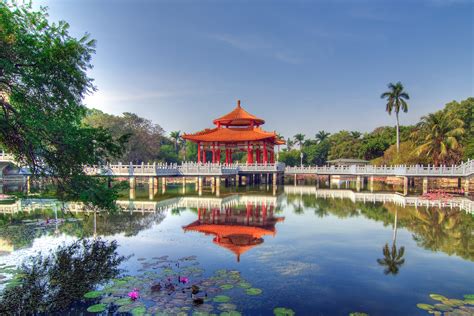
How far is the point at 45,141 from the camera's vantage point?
28.1ft

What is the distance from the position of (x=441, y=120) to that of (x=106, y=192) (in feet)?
124

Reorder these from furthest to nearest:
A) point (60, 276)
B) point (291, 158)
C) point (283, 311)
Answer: point (291, 158), point (60, 276), point (283, 311)

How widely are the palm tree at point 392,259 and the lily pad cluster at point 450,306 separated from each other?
1885 millimetres

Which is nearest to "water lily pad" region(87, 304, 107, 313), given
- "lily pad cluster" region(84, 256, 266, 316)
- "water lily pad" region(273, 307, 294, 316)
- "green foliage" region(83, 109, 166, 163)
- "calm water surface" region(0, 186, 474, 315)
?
"lily pad cluster" region(84, 256, 266, 316)

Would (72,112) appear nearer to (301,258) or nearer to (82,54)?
(82,54)

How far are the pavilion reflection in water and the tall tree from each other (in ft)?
15.7

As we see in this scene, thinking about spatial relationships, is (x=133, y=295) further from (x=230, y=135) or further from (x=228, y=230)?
(x=230, y=135)

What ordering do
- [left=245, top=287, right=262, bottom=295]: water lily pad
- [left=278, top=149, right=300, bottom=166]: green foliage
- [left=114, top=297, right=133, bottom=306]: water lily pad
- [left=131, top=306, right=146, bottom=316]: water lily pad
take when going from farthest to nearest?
1. [left=278, top=149, right=300, bottom=166]: green foliage
2. [left=245, top=287, right=262, bottom=295]: water lily pad
3. [left=114, top=297, right=133, bottom=306]: water lily pad
4. [left=131, top=306, right=146, bottom=316]: water lily pad

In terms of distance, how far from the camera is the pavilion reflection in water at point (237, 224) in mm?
12181

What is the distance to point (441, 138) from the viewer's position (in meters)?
36.6

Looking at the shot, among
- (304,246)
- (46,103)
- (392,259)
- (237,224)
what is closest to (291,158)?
(237,224)

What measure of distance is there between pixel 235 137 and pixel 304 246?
82.3ft

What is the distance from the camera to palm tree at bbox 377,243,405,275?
30.8ft

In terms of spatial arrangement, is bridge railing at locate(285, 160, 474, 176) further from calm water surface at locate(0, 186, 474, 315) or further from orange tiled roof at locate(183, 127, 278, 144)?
calm water surface at locate(0, 186, 474, 315)
